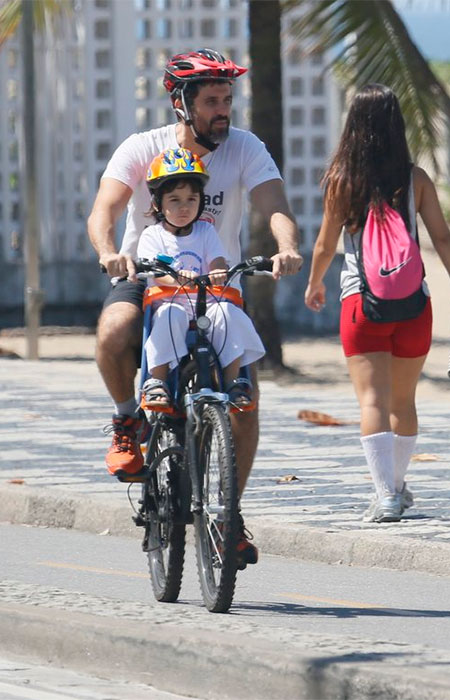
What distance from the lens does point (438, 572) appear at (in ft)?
24.0

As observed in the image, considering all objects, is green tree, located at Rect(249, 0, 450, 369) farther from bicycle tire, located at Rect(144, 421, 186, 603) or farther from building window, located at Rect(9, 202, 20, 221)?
bicycle tire, located at Rect(144, 421, 186, 603)

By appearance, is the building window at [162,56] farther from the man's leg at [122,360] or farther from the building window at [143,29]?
the man's leg at [122,360]

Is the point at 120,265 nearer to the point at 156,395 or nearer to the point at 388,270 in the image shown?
the point at 156,395

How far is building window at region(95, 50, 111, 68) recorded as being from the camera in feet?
79.4

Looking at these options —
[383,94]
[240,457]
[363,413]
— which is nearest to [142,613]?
[240,457]

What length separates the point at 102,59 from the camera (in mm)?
24234

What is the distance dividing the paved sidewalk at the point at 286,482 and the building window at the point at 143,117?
Result: 1057 cm

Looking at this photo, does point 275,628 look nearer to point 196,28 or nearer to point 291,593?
point 291,593

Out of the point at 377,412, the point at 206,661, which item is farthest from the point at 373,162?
the point at 206,661

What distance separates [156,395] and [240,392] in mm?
290

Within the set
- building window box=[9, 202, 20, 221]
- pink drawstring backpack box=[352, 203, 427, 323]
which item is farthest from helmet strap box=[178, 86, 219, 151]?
building window box=[9, 202, 20, 221]

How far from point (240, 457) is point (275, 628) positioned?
42.4 inches

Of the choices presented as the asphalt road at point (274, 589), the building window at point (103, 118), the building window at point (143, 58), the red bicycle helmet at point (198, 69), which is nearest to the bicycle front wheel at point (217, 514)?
the asphalt road at point (274, 589)

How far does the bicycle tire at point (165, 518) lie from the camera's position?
6.41 metres
